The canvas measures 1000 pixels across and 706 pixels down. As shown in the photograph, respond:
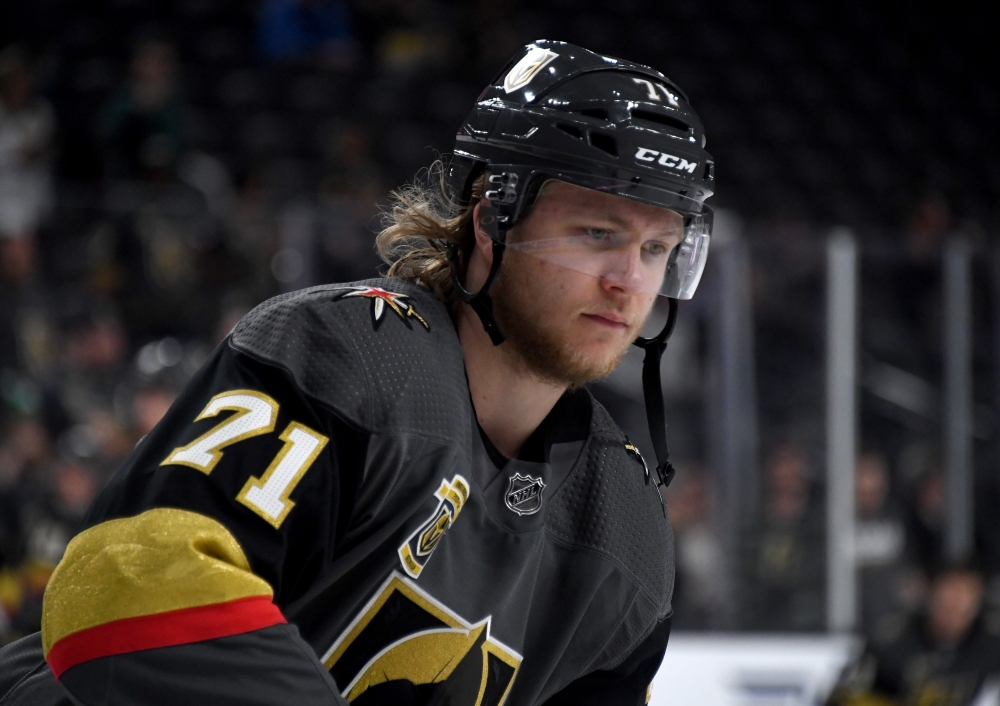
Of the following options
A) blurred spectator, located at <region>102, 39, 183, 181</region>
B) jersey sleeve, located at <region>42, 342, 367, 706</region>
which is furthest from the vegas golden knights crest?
blurred spectator, located at <region>102, 39, 183, 181</region>

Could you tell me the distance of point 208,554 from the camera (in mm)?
1354

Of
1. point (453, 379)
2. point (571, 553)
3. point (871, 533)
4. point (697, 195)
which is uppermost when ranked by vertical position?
point (697, 195)

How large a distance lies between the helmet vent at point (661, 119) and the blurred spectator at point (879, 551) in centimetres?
361

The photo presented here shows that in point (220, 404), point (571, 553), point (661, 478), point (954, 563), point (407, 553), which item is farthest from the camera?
point (954, 563)

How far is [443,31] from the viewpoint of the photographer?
819 cm

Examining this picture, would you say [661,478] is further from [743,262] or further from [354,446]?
[743,262]

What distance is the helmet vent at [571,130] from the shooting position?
1804mm

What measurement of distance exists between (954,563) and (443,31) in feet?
16.1

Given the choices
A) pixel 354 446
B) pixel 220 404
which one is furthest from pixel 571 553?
pixel 220 404

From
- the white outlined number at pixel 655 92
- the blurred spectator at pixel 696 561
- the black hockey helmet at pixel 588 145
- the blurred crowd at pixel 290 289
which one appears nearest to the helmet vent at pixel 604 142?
the black hockey helmet at pixel 588 145

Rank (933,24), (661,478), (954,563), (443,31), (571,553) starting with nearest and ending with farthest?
1. (571,553)
2. (661,478)
3. (954,563)
4. (443,31)
5. (933,24)

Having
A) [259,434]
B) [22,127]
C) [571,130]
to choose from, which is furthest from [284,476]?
[22,127]

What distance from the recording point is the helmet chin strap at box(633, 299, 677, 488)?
6.44 feet

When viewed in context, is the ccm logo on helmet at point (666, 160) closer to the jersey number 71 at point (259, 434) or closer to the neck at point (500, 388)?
the neck at point (500, 388)
